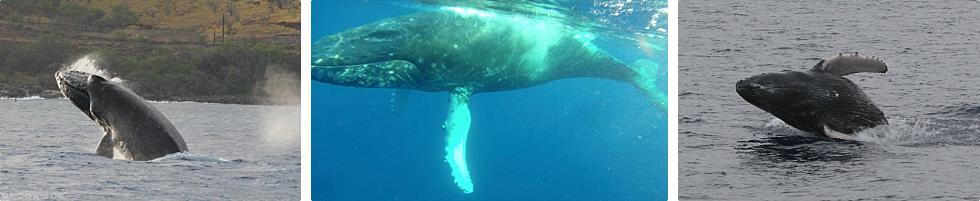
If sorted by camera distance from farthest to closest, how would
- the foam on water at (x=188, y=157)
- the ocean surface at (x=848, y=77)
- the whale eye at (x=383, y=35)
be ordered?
the whale eye at (x=383, y=35) < the foam on water at (x=188, y=157) < the ocean surface at (x=848, y=77)

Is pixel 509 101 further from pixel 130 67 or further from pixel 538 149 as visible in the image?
pixel 130 67

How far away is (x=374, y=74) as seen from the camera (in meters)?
9.52

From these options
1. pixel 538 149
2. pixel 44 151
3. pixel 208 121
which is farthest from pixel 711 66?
pixel 44 151

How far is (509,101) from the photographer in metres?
9.48

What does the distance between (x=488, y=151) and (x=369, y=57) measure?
1.38m

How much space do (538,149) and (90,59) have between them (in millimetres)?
3854

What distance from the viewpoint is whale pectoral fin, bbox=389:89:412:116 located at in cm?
939

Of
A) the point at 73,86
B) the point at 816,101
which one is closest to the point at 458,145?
the point at 816,101

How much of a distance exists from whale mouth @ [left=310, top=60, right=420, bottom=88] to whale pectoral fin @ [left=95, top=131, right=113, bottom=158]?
1.85 m

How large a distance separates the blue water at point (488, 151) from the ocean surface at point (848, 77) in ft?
1.68

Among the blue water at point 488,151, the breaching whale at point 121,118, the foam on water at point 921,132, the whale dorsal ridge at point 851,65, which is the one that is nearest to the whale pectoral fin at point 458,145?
the blue water at point 488,151

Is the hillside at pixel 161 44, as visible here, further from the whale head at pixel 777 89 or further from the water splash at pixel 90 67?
the whale head at pixel 777 89

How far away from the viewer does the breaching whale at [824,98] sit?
8.75 metres

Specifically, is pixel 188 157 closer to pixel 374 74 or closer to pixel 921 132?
pixel 374 74
